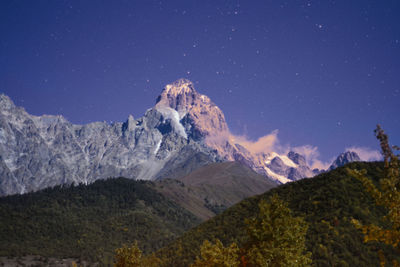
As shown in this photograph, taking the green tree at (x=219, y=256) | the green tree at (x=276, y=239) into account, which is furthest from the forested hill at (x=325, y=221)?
the green tree at (x=219, y=256)

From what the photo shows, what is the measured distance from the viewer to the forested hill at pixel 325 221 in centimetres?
6150

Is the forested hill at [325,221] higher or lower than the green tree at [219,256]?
higher

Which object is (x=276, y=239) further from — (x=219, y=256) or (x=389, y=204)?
(x=389, y=204)

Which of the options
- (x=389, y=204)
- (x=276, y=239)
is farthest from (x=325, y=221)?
(x=389, y=204)

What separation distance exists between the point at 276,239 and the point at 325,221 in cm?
4211

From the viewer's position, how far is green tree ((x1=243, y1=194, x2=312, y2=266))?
3294 centimetres

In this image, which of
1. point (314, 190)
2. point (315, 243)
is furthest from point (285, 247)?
point (314, 190)

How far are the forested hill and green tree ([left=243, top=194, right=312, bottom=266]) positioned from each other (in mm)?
26445

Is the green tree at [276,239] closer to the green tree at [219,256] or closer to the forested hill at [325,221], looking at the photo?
the green tree at [219,256]

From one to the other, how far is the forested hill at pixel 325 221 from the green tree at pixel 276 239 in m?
26.4

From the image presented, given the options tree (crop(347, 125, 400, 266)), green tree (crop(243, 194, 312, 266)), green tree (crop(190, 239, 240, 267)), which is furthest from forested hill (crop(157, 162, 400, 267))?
tree (crop(347, 125, 400, 266))

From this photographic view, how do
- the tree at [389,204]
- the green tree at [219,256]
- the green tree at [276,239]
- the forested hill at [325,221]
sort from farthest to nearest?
the forested hill at [325,221], the green tree at [219,256], the green tree at [276,239], the tree at [389,204]

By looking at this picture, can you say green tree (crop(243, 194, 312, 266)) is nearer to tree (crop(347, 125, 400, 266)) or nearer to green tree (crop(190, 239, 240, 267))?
green tree (crop(190, 239, 240, 267))

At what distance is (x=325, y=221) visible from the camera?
72.2 m
